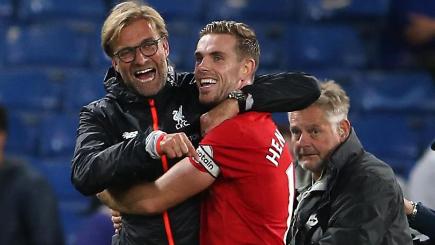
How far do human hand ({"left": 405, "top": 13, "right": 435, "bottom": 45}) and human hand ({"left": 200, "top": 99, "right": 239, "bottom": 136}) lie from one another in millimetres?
4224

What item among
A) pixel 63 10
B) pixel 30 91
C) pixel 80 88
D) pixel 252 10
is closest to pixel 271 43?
pixel 252 10

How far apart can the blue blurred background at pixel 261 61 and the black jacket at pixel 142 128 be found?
138 inches

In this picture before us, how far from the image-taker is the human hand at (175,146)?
266cm

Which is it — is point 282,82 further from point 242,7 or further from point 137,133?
point 242,7

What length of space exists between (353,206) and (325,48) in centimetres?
420

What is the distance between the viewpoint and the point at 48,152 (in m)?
7.20

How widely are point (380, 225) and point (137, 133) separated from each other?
2.75 feet

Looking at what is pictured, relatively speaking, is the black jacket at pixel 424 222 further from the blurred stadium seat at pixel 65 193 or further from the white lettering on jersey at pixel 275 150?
the blurred stadium seat at pixel 65 193

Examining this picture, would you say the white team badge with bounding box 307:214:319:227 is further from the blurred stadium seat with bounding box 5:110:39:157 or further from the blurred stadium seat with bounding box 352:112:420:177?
the blurred stadium seat with bounding box 5:110:39:157

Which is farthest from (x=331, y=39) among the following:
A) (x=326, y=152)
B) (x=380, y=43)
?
(x=326, y=152)

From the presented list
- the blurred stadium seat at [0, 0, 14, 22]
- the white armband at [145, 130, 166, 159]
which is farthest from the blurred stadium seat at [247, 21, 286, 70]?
the white armband at [145, 130, 166, 159]

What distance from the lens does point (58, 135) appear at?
7141mm

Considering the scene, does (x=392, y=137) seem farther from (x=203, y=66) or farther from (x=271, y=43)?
(x=203, y=66)

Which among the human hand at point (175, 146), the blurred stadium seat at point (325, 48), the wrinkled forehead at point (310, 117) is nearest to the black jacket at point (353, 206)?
the wrinkled forehead at point (310, 117)
